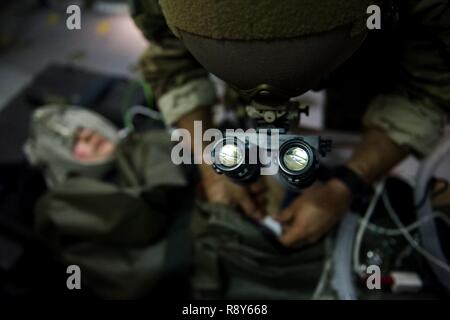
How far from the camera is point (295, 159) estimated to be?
59 cm

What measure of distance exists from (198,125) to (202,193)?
164 millimetres

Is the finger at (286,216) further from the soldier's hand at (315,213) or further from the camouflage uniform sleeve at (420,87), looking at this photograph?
the camouflage uniform sleeve at (420,87)

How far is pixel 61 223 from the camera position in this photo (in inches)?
49.3

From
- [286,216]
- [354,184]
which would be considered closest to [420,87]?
[354,184]

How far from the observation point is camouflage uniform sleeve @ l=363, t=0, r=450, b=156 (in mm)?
806

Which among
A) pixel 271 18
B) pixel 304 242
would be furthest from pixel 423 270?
pixel 271 18

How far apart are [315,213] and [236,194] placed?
19cm

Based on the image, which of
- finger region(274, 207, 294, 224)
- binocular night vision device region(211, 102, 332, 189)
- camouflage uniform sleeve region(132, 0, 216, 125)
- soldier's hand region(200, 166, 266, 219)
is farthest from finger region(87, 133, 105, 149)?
binocular night vision device region(211, 102, 332, 189)

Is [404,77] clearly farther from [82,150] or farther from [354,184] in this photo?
[82,150]

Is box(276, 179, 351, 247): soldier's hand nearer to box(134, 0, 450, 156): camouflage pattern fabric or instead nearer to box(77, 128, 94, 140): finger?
box(134, 0, 450, 156): camouflage pattern fabric

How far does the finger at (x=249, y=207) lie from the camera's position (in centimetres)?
105

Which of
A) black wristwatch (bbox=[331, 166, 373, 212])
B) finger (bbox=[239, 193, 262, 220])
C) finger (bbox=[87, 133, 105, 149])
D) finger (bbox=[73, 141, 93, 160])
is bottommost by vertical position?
→ finger (bbox=[73, 141, 93, 160])

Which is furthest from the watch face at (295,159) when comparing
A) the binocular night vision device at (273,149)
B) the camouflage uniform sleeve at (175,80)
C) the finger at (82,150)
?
the finger at (82,150)

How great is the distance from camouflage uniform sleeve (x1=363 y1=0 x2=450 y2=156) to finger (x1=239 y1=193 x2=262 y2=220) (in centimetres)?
31
